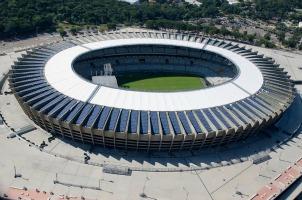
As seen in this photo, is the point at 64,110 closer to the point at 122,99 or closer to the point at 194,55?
the point at 122,99

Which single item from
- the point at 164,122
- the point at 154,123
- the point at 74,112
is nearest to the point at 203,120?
the point at 164,122

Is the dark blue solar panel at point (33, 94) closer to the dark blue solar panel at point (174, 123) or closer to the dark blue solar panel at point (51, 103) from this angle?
the dark blue solar panel at point (51, 103)

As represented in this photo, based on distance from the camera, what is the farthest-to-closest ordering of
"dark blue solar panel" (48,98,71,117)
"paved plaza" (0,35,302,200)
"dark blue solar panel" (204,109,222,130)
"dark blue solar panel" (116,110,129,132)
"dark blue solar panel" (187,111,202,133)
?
"dark blue solar panel" (48,98,71,117) < "dark blue solar panel" (204,109,222,130) < "dark blue solar panel" (187,111,202,133) < "dark blue solar panel" (116,110,129,132) < "paved plaza" (0,35,302,200)

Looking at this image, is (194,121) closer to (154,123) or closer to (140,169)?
(154,123)

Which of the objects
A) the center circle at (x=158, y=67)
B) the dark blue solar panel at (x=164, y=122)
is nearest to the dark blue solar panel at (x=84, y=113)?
the dark blue solar panel at (x=164, y=122)

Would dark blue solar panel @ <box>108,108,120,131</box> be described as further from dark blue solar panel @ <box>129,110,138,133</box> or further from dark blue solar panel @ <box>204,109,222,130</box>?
dark blue solar panel @ <box>204,109,222,130</box>

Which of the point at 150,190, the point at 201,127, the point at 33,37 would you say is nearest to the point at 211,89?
the point at 201,127

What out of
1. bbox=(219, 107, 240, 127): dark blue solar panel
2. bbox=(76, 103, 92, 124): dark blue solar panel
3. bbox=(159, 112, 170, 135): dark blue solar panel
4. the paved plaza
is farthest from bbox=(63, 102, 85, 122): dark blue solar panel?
bbox=(219, 107, 240, 127): dark blue solar panel
